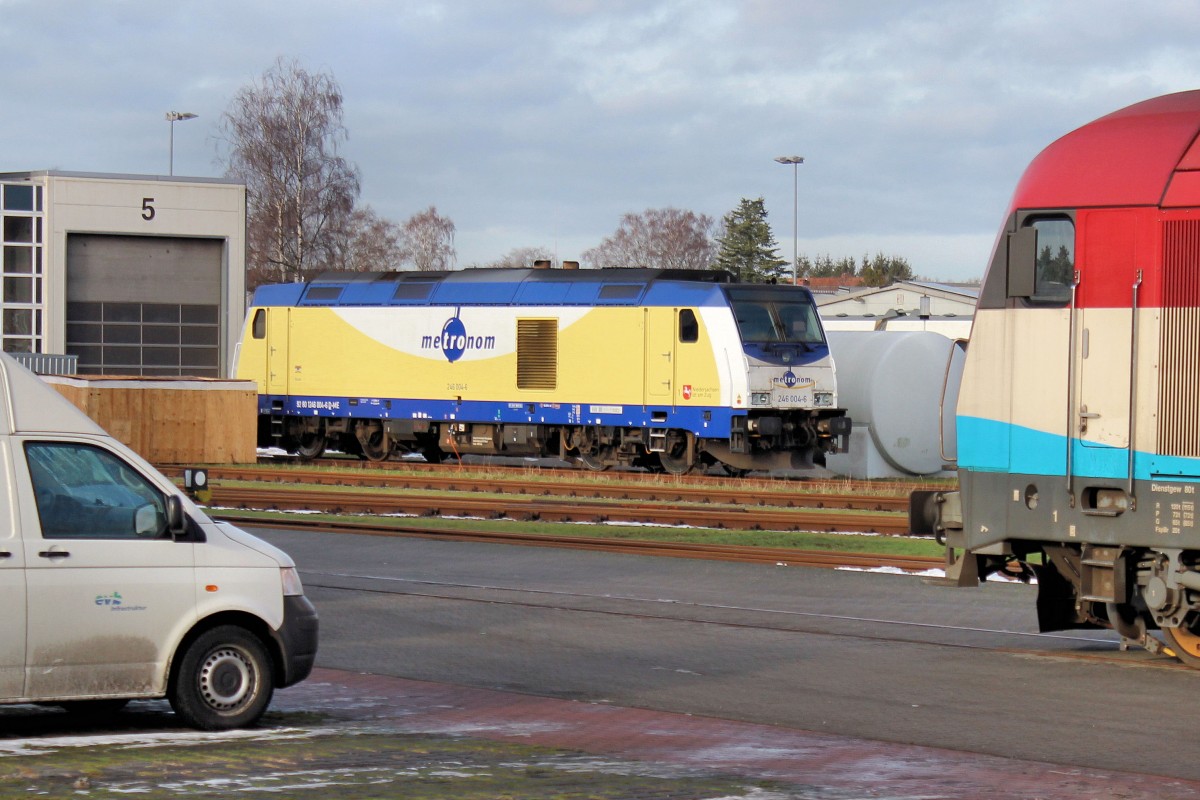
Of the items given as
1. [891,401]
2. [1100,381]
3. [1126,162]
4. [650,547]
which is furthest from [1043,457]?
[891,401]

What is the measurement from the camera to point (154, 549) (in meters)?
8.75

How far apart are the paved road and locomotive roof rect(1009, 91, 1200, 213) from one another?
10.9ft

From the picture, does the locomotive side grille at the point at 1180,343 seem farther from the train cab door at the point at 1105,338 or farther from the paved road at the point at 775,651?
the paved road at the point at 775,651

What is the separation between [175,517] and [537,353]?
24.1 m

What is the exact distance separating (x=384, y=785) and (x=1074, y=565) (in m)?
5.94

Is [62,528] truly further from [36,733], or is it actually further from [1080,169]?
[1080,169]

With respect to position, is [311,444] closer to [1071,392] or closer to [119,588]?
[1071,392]

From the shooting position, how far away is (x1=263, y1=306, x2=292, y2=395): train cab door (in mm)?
36750

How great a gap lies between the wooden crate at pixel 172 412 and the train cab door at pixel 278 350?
2.15 metres

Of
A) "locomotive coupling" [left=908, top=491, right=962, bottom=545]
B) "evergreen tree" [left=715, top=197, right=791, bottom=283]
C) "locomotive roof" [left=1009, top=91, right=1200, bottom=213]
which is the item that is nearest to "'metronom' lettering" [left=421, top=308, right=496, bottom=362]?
"locomotive coupling" [left=908, top=491, right=962, bottom=545]

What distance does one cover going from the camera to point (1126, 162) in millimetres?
11211

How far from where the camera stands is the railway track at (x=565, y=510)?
2164 centimetres

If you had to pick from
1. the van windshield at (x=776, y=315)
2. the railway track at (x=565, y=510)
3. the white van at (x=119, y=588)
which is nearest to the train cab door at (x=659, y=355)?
the van windshield at (x=776, y=315)

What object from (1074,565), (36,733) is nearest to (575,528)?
(1074,565)
